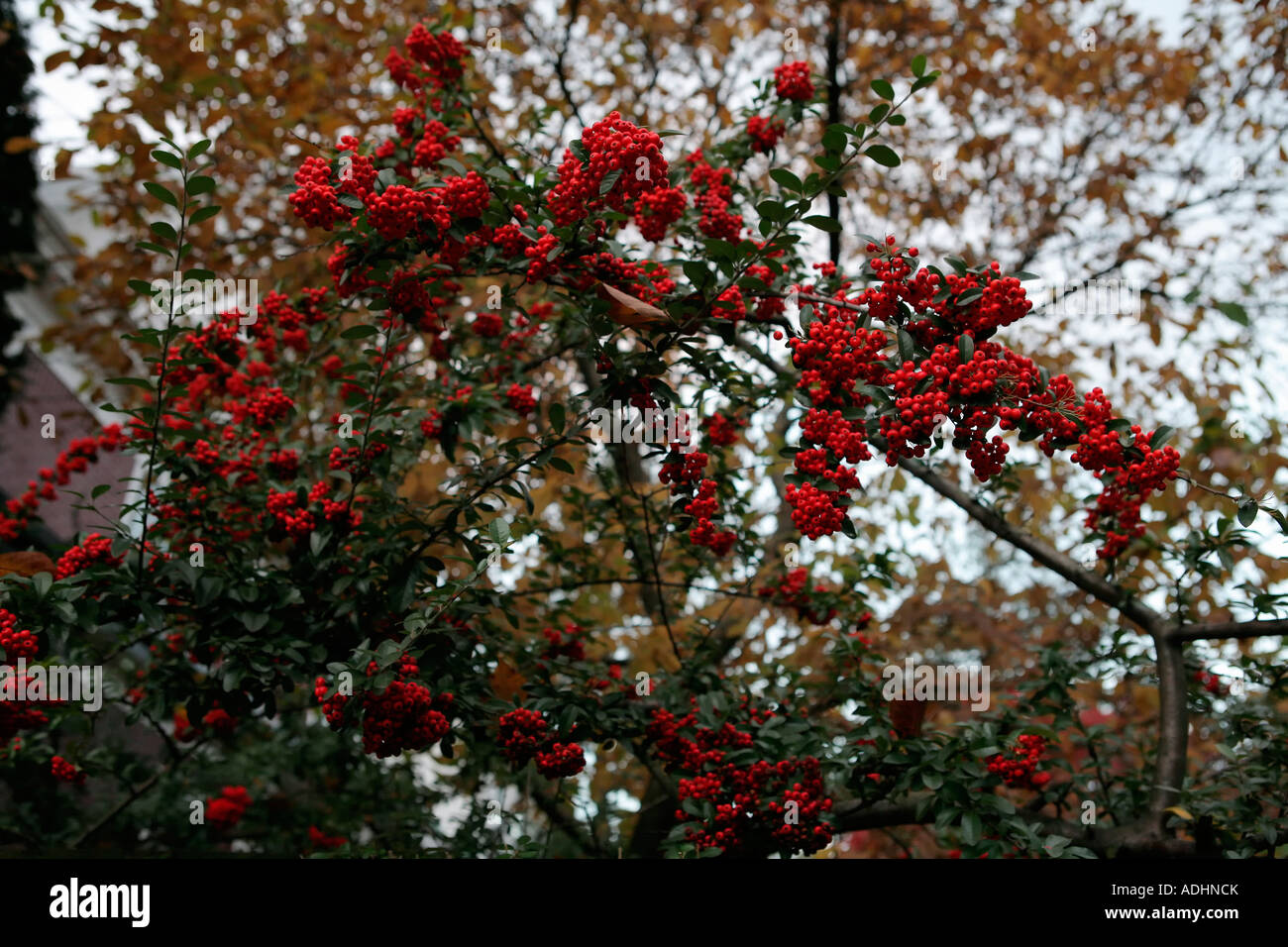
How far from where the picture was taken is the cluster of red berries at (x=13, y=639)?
8.45 ft

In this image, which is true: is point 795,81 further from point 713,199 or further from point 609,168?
point 609,168

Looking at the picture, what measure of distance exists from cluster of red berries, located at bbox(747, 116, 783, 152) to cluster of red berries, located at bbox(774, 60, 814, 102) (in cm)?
5

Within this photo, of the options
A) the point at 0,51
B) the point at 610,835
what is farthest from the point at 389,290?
the point at 0,51

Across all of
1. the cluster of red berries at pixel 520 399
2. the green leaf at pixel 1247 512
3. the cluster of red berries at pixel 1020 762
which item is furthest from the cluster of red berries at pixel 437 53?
the cluster of red berries at pixel 1020 762

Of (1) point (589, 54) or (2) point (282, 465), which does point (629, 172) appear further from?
(1) point (589, 54)

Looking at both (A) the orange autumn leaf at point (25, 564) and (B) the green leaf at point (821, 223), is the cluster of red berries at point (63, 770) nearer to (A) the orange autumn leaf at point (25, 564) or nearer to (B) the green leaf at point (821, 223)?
(A) the orange autumn leaf at point (25, 564)

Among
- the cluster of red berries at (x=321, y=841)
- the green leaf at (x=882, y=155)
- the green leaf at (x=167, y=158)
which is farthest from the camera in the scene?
the cluster of red berries at (x=321, y=841)

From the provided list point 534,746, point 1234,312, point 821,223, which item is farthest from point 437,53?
point 1234,312

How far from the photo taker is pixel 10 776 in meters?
4.79

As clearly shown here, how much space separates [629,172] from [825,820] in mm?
2236

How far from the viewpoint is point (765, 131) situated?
12.2 feet

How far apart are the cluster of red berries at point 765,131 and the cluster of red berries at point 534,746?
2.36 metres

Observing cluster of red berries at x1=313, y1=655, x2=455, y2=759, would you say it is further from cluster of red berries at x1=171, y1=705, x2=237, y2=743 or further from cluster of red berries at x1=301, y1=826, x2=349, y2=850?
cluster of red berries at x1=301, y1=826, x2=349, y2=850

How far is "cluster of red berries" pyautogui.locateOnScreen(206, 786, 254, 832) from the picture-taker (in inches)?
189
